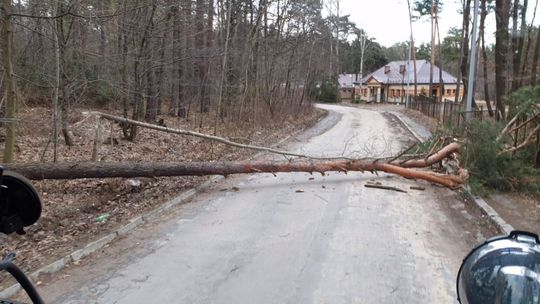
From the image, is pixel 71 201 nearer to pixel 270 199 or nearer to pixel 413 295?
pixel 270 199

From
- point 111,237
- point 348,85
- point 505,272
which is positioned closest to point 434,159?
point 111,237

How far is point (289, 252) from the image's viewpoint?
6148 mm

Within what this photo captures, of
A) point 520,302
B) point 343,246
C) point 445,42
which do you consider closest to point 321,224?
point 343,246

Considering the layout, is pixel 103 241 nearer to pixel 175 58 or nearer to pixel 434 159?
pixel 434 159

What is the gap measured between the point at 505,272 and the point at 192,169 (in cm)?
817

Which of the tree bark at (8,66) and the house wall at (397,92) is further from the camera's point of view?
the house wall at (397,92)

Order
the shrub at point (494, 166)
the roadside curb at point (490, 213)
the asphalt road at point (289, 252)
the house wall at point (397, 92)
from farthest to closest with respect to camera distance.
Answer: the house wall at point (397, 92)
the shrub at point (494, 166)
the roadside curb at point (490, 213)
the asphalt road at point (289, 252)

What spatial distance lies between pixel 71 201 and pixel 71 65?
532cm

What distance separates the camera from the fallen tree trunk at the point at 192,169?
26.2 feet

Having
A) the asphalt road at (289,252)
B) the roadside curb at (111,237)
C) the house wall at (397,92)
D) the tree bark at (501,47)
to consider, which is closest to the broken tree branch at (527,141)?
the asphalt road at (289,252)

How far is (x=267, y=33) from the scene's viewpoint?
2359 cm

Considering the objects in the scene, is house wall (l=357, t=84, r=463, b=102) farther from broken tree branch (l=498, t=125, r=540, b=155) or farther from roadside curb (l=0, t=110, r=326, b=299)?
roadside curb (l=0, t=110, r=326, b=299)

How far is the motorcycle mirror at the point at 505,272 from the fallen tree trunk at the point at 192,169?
770 centimetres

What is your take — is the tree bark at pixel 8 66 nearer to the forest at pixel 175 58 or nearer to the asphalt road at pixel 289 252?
the forest at pixel 175 58
